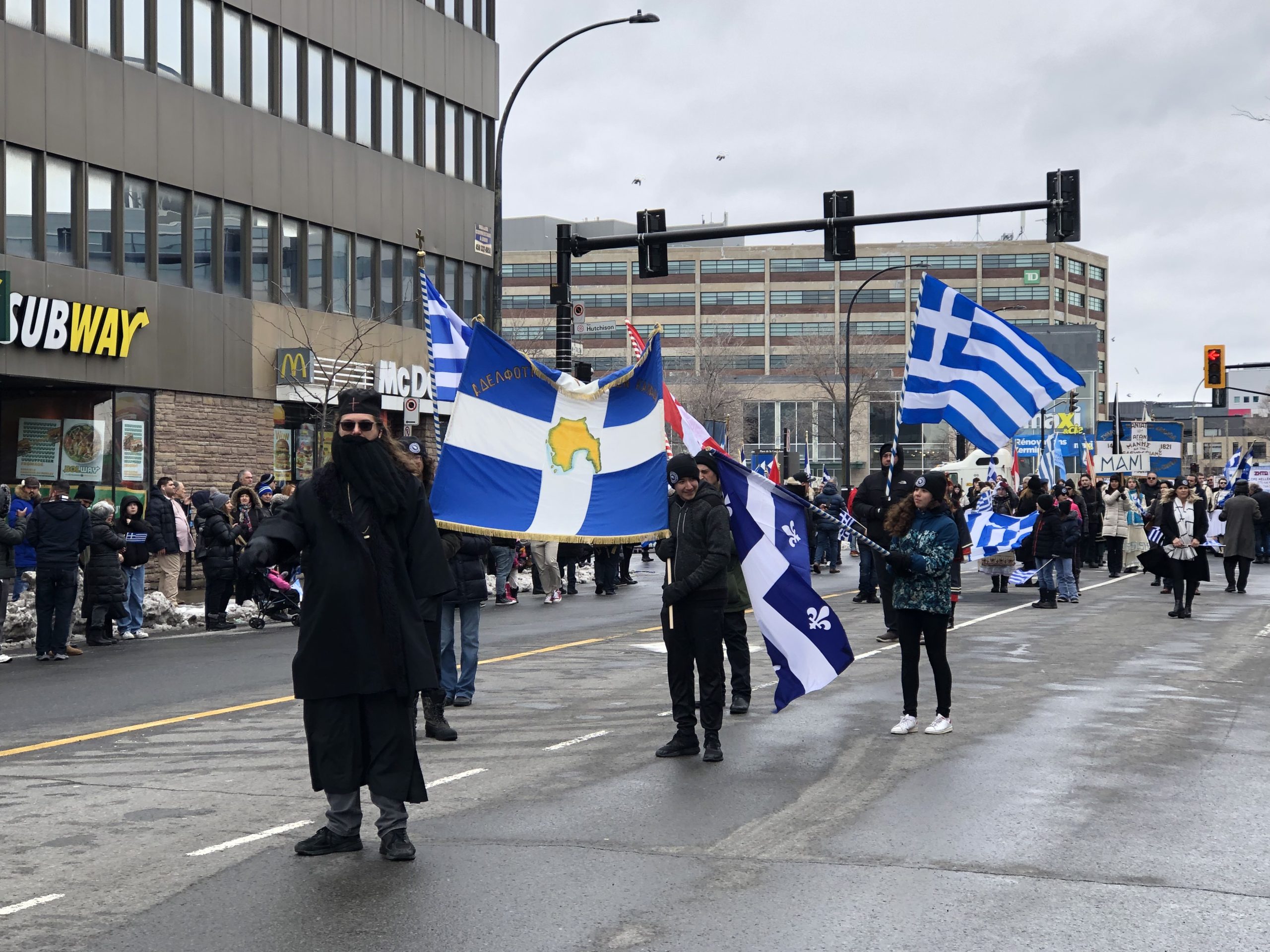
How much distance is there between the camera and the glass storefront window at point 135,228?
2608cm

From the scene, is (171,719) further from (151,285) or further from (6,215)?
(151,285)

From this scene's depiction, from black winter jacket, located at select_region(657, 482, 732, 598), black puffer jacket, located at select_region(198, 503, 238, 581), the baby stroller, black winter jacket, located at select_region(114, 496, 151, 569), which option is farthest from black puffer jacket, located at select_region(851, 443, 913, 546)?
black winter jacket, located at select_region(657, 482, 732, 598)

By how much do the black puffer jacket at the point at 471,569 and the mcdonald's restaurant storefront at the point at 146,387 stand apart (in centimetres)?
1357

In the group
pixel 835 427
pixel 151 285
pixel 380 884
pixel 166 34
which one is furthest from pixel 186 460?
pixel 835 427

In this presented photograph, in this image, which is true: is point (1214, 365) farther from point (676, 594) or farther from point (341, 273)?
point (676, 594)

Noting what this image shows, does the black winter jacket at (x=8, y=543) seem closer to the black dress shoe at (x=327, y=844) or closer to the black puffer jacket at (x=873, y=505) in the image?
the black dress shoe at (x=327, y=844)

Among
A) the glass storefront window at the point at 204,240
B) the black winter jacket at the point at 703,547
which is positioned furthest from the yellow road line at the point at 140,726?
the glass storefront window at the point at 204,240

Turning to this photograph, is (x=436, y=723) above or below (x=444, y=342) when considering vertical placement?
below

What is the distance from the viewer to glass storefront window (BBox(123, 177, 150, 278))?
26.1 m

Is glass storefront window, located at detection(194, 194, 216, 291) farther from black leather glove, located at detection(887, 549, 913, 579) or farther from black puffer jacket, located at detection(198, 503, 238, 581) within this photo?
black leather glove, located at detection(887, 549, 913, 579)

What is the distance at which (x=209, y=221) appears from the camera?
2812 centimetres

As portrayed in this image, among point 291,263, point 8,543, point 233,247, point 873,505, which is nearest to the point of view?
point 8,543

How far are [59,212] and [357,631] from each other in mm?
20499

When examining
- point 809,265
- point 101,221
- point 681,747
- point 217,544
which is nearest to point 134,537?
point 217,544
